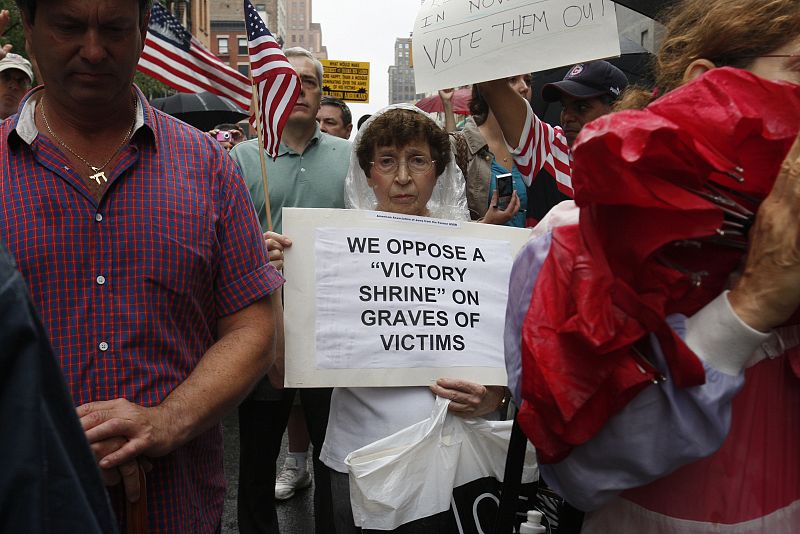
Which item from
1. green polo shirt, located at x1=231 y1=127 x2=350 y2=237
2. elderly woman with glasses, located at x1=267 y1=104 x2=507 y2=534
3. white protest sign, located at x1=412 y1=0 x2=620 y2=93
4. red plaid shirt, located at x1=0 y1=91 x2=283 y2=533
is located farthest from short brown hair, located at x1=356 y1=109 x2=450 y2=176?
red plaid shirt, located at x1=0 y1=91 x2=283 y2=533

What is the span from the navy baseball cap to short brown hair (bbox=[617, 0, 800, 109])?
8.30ft

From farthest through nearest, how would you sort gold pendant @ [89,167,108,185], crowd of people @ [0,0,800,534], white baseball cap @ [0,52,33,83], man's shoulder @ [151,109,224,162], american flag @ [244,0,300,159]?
white baseball cap @ [0,52,33,83]
american flag @ [244,0,300,159]
man's shoulder @ [151,109,224,162]
gold pendant @ [89,167,108,185]
crowd of people @ [0,0,800,534]

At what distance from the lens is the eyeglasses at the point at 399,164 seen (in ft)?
10.1

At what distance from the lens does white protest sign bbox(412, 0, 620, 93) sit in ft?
9.87

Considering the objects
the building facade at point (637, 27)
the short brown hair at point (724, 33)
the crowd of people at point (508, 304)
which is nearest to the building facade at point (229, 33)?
the building facade at point (637, 27)

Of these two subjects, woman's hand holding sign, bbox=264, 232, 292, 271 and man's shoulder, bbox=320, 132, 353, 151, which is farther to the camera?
man's shoulder, bbox=320, 132, 353, 151

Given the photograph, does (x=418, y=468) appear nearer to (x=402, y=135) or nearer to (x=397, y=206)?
(x=397, y=206)

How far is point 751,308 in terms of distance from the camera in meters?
1.19

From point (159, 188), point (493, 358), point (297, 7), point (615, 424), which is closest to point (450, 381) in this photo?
point (493, 358)

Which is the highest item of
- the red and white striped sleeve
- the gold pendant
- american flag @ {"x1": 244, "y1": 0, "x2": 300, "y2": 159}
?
american flag @ {"x1": 244, "y1": 0, "x2": 300, "y2": 159}

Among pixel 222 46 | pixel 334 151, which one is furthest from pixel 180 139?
pixel 222 46

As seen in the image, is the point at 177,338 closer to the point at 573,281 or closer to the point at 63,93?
the point at 63,93

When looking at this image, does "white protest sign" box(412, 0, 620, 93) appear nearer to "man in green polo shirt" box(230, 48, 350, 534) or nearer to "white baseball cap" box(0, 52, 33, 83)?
"man in green polo shirt" box(230, 48, 350, 534)

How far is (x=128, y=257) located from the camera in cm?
183
